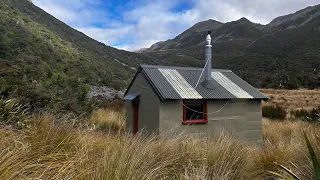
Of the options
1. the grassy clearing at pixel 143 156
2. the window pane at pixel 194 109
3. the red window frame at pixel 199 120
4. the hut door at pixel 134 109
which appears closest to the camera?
the grassy clearing at pixel 143 156

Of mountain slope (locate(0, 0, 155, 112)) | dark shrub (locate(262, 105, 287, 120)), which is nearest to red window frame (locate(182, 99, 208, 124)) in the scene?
mountain slope (locate(0, 0, 155, 112))

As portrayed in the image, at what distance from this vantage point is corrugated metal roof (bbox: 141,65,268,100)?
9.22 m

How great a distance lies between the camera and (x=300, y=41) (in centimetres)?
6756

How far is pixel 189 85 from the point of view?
9.87 meters

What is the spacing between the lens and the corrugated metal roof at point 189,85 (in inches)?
363

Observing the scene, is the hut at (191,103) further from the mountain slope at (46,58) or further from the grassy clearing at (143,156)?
the grassy clearing at (143,156)

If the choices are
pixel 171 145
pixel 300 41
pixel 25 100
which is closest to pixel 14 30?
pixel 25 100

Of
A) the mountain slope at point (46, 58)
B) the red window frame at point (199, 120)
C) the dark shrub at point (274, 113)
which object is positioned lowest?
the dark shrub at point (274, 113)

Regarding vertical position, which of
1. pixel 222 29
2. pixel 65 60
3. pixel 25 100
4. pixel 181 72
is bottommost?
pixel 25 100

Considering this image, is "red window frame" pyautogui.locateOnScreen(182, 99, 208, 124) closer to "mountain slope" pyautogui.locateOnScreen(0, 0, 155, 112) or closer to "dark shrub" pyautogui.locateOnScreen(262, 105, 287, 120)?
"mountain slope" pyautogui.locateOnScreen(0, 0, 155, 112)

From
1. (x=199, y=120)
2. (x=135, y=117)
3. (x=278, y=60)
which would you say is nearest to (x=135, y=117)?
(x=135, y=117)

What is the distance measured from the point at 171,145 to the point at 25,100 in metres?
5.86

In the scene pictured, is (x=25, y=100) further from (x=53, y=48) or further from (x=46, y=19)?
(x=46, y=19)

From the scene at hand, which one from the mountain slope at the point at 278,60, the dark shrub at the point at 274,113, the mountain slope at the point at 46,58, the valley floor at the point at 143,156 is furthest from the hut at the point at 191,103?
the mountain slope at the point at 278,60
